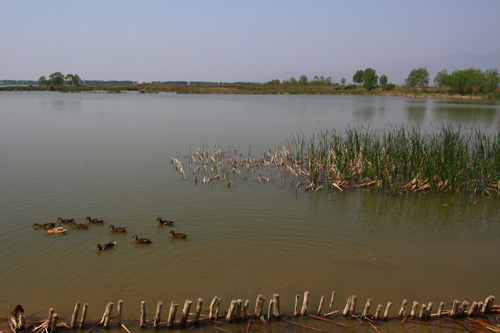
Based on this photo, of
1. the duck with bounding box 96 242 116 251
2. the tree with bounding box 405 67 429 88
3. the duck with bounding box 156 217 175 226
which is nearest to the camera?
the duck with bounding box 96 242 116 251

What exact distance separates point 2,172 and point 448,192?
13487mm

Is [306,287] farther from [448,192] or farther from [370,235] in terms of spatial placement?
[448,192]

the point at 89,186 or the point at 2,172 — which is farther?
the point at 2,172

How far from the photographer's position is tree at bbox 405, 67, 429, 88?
320 feet

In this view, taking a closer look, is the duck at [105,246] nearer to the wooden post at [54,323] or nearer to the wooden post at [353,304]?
the wooden post at [54,323]

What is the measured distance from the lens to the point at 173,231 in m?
7.59

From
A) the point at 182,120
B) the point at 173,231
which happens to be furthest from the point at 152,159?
the point at 182,120

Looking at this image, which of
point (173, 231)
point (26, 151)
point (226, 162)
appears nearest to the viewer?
point (173, 231)

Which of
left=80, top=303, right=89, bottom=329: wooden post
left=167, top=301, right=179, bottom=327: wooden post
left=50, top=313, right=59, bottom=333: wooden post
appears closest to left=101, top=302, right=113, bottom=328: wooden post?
left=80, top=303, right=89, bottom=329: wooden post

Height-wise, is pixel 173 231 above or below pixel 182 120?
below

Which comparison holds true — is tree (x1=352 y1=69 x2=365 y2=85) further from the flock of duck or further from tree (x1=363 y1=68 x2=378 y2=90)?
the flock of duck

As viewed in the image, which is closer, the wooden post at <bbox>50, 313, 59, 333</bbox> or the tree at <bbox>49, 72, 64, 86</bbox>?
the wooden post at <bbox>50, 313, 59, 333</bbox>

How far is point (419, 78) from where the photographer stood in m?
98.4

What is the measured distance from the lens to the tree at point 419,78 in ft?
320
